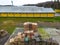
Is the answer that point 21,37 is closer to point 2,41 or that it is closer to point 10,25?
point 2,41

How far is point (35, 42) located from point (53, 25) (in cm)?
593

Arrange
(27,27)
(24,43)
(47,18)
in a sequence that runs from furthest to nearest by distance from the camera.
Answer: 1. (47,18)
2. (27,27)
3. (24,43)

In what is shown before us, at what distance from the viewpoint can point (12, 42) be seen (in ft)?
20.2

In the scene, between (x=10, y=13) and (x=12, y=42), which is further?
(x=10, y=13)

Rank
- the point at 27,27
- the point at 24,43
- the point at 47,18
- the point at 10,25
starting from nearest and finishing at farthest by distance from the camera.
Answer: the point at 24,43, the point at 27,27, the point at 10,25, the point at 47,18

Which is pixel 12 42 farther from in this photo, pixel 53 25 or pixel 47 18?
pixel 47 18

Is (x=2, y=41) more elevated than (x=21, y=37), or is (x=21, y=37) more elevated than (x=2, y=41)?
(x=21, y=37)

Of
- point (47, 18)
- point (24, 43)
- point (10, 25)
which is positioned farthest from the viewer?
point (47, 18)

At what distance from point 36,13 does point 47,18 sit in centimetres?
76

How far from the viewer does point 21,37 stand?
634cm

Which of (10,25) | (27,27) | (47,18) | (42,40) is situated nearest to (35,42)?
(42,40)

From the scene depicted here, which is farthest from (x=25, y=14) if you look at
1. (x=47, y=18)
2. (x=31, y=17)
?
(x=47, y=18)

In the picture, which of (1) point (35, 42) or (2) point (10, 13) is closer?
(1) point (35, 42)

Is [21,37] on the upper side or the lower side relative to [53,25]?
upper
